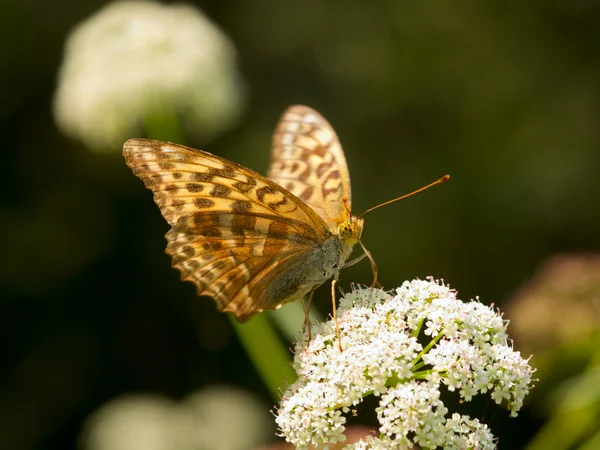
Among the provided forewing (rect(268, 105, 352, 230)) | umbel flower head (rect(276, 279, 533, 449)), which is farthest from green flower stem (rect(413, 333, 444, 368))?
forewing (rect(268, 105, 352, 230))

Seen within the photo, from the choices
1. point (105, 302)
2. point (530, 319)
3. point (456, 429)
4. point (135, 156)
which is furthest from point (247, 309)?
point (105, 302)

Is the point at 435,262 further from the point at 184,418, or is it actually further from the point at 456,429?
the point at 456,429

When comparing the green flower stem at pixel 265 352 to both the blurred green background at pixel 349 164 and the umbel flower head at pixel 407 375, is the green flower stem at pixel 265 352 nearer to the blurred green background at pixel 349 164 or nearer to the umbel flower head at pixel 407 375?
the umbel flower head at pixel 407 375

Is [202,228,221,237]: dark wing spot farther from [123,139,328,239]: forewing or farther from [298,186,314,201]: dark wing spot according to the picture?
[298,186,314,201]: dark wing spot

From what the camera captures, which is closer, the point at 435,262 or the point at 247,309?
the point at 247,309

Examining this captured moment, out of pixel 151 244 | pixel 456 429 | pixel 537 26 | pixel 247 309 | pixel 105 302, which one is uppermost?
pixel 537 26

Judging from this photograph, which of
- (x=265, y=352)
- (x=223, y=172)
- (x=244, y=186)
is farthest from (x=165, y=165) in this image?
(x=265, y=352)

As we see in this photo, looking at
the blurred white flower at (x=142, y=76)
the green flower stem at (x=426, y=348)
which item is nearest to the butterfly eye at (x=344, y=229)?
the green flower stem at (x=426, y=348)

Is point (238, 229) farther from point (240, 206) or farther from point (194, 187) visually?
point (194, 187)
